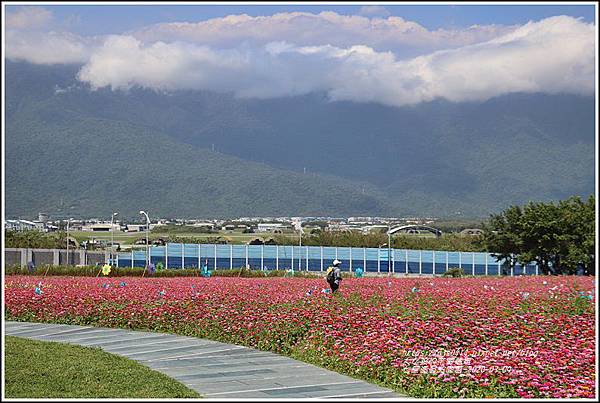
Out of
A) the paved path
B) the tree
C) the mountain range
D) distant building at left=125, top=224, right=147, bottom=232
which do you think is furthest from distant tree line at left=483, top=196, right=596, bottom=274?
distant building at left=125, top=224, right=147, bottom=232

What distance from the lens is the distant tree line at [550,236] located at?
98.8 feet

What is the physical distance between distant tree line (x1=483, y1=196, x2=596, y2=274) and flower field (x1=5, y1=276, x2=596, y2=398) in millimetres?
13316

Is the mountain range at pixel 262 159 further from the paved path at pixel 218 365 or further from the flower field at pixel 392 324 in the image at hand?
the paved path at pixel 218 365

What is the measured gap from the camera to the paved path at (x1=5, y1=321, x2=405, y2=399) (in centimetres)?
869

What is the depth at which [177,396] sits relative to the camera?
8.18m

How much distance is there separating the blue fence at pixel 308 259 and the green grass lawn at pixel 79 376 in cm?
2649

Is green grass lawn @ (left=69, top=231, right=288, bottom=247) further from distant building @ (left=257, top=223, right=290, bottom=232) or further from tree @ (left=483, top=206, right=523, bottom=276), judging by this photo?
tree @ (left=483, top=206, right=523, bottom=276)

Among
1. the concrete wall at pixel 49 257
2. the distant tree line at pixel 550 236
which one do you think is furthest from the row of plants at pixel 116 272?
the distant tree line at pixel 550 236

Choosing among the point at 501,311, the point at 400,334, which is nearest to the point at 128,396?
the point at 400,334

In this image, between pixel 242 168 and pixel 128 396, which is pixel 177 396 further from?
pixel 242 168

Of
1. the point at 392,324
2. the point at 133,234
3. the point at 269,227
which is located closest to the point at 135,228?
the point at 133,234

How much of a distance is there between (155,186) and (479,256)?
3403 inches

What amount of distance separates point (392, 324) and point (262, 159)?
173548mm

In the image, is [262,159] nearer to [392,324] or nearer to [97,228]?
[97,228]
